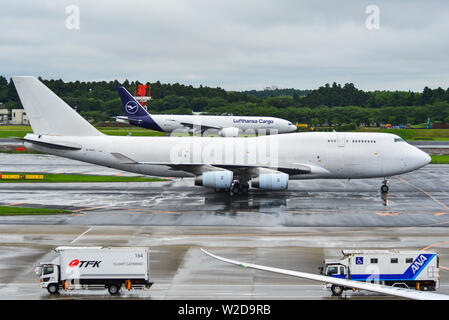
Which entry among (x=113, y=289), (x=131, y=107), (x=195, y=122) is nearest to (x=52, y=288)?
(x=113, y=289)

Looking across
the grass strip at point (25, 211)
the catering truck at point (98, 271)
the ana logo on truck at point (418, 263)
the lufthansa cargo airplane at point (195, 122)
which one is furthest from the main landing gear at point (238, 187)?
the lufthansa cargo airplane at point (195, 122)

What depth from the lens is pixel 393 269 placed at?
18438 mm

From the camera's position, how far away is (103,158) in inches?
1644

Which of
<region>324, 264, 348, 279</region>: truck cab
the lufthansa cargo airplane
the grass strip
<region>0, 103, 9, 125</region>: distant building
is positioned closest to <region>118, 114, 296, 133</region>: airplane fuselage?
the lufthansa cargo airplane

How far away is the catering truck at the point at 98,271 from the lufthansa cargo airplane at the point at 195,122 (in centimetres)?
7286

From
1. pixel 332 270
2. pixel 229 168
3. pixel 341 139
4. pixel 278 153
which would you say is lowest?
pixel 332 270

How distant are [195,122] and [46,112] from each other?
172ft

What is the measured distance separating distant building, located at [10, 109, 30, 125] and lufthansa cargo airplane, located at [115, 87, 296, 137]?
90.8 m

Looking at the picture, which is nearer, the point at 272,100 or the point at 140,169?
the point at 140,169

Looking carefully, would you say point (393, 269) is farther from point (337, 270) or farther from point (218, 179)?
point (218, 179)
